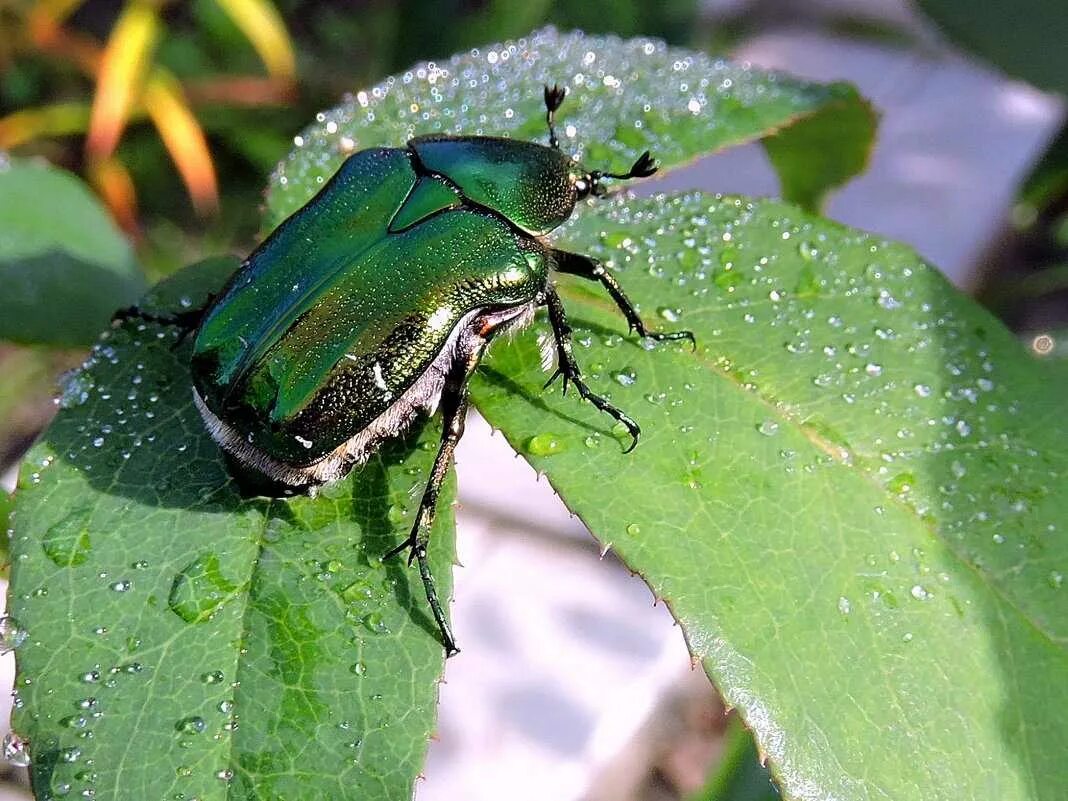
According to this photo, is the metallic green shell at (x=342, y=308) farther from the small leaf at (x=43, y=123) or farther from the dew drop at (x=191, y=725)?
the small leaf at (x=43, y=123)

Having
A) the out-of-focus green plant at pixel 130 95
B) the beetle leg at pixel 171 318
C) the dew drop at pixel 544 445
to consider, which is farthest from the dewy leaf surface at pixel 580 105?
the out-of-focus green plant at pixel 130 95

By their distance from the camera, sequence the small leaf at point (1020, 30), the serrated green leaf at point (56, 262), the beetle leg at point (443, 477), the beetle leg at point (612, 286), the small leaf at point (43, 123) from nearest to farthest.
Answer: the beetle leg at point (443, 477)
the beetle leg at point (612, 286)
the serrated green leaf at point (56, 262)
the small leaf at point (1020, 30)
the small leaf at point (43, 123)

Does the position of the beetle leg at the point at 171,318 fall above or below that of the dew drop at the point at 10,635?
above

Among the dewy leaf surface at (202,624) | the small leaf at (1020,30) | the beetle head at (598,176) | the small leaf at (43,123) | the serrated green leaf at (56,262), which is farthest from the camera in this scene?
the small leaf at (43,123)

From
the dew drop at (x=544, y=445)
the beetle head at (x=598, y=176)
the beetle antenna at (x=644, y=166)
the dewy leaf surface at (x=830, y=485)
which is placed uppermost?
the beetle antenna at (x=644, y=166)

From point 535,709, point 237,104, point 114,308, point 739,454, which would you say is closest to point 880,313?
point 739,454

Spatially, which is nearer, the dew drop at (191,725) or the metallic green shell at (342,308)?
the dew drop at (191,725)

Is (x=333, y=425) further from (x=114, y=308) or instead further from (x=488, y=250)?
(x=114, y=308)

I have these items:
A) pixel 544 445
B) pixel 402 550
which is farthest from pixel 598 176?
pixel 402 550
